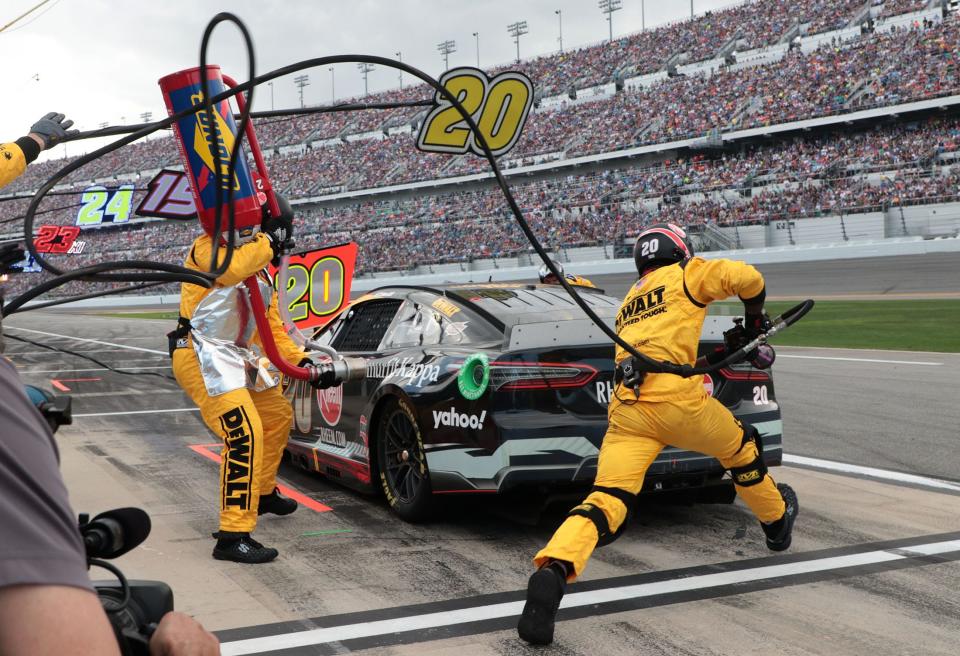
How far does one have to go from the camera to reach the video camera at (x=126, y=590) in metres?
1.23

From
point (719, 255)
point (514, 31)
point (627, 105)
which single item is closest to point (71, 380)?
point (719, 255)

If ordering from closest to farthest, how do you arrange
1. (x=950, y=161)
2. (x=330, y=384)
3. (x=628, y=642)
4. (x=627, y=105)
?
(x=628, y=642) → (x=330, y=384) → (x=950, y=161) → (x=627, y=105)

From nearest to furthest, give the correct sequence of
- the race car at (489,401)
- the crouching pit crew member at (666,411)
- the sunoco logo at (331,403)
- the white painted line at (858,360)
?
the crouching pit crew member at (666,411)
the race car at (489,401)
the sunoco logo at (331,403)
the white painted line at (858,360)

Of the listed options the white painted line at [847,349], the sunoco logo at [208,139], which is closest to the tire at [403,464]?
the sunoco logo at [208,139]

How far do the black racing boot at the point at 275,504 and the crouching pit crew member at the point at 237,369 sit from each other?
1.18ft

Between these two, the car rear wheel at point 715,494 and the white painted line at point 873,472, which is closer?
the car rear wheel at point 715,494

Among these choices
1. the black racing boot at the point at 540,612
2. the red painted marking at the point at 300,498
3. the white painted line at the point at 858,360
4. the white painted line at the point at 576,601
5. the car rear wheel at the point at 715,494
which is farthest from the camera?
the white painted line at the point at 858,360

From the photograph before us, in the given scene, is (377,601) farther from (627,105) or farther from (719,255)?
(627,105)

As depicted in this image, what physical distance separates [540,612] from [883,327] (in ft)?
51.6

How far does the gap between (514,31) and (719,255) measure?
157 feet

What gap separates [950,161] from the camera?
33906 millimetres

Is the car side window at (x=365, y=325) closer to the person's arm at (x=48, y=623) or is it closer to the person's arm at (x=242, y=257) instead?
the person's arm at (x=242, y=257)

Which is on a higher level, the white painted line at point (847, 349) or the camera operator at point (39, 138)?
the camera operator at point (39, 138)

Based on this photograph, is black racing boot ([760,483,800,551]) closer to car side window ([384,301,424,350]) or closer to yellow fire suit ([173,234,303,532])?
car side window ([384,301,424,350])
